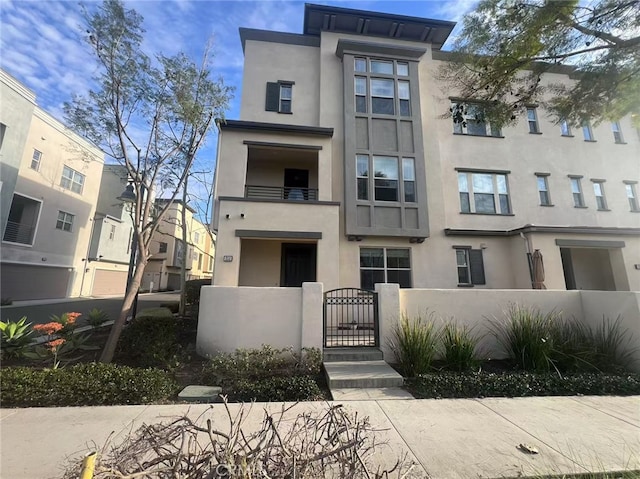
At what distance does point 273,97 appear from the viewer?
12.5 m

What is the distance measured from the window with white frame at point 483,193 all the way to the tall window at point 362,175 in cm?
423

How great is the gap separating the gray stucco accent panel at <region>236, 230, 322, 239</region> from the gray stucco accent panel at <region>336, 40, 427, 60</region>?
27.2 feet

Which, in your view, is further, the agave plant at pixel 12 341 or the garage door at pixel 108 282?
the garage door at pixel 108 282

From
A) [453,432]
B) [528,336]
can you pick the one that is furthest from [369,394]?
[528,336]

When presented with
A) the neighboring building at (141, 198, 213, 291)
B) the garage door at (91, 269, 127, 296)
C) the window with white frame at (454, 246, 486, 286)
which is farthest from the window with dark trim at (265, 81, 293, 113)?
the garage door at (91, 269, 127, 296)

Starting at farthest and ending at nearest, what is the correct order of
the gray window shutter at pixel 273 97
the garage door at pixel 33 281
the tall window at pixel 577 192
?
the garage door at pixel 33 281 → the tall window at pixel 577 192 → the gray window shutter at pixel 273 97

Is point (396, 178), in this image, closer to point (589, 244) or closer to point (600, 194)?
point (589, 244)

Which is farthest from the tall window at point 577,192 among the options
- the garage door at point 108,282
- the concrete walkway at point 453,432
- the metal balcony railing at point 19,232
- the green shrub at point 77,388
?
the garage door at point 108,282

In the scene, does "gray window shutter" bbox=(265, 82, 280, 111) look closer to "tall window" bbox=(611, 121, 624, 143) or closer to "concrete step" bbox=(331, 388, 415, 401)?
"concrete step" bbox=(331, 388, 415, 401)

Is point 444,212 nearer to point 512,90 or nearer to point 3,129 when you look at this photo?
point 512,90

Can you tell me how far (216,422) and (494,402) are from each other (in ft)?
15.1

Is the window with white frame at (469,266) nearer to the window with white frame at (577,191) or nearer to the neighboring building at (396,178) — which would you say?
the neighboring building at (396,178)

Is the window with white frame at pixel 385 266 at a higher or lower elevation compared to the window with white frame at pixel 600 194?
lower

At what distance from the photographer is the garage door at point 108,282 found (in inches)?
995
